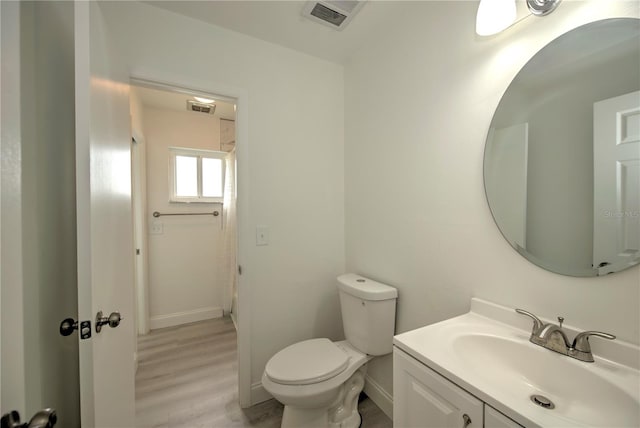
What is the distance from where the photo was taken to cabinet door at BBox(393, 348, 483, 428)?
2.21 ft

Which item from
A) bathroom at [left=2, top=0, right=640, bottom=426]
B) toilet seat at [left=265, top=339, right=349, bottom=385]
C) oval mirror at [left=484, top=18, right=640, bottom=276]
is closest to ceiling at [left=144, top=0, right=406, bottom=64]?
bathroom at [left=2, top=0, right=640, bottom=426]

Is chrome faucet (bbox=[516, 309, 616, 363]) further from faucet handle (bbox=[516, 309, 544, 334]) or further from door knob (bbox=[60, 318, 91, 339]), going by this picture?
door knob (bbox=[60, 318, 91, 339])

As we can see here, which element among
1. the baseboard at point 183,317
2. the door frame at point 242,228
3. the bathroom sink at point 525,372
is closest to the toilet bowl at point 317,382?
the door frame at point 242,228

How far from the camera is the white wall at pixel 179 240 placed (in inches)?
105

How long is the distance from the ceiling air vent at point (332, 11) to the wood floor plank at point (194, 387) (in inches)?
93.0

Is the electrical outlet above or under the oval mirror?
under

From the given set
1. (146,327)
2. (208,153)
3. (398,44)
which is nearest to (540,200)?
(398,44)

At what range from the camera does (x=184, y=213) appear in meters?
2.83

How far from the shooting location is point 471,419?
66 centimetres

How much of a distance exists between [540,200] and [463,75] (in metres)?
0.64

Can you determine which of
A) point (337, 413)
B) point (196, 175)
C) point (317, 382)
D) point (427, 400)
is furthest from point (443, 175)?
point (196, 175)

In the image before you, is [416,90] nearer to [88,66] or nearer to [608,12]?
[608,12]

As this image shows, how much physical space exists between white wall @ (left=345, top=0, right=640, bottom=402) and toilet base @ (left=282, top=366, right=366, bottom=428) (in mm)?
239

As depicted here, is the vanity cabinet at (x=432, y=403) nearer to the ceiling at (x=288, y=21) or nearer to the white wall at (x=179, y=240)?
the ceiling at (x=288, y=21)
